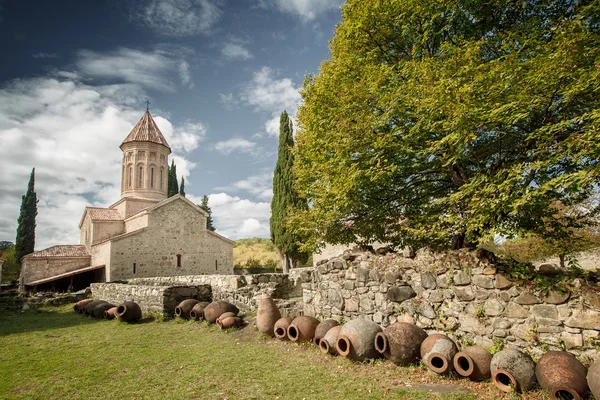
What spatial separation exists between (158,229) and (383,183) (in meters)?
21.8

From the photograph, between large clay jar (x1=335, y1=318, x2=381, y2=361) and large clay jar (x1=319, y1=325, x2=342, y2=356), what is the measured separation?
7.8 inches

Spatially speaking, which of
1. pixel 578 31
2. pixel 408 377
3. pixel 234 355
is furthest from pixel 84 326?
pixel 578 31

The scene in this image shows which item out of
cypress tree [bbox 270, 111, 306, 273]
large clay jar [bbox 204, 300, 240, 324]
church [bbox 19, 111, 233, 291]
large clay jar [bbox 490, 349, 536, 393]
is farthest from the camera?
cypress tree [bbox 270, 111, 306, 273]

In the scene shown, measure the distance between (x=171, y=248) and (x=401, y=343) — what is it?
22940 millimetres

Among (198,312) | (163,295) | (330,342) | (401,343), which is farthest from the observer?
(163,295)

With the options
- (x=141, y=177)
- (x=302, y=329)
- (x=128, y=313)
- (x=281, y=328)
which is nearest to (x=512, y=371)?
(x=302, y=329)

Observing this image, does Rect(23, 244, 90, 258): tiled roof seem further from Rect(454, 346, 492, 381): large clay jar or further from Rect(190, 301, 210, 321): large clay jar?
Rect(454, 346, 492, 381): large clay jar

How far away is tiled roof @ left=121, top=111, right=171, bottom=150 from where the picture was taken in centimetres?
2980

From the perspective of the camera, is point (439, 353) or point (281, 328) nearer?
point (439, 353)

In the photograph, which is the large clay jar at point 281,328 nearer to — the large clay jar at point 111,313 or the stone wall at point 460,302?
the stone wall at point 460,302

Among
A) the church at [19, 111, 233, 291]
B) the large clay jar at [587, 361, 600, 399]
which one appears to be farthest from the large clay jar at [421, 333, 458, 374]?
the church at [19, 111, 233, 291]

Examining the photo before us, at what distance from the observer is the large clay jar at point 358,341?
19.3 ft

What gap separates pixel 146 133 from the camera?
30359 millimetres

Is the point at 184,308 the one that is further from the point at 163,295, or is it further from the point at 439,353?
the point at 439,353
